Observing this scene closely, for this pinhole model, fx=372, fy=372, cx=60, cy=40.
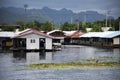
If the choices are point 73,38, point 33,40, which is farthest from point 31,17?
point 33,40

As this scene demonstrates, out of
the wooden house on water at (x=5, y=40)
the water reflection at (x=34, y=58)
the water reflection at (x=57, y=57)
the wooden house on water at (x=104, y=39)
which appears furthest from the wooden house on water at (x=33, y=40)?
the wooden house on water at (x=104, y=39)

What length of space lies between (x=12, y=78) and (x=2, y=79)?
25 centimetres

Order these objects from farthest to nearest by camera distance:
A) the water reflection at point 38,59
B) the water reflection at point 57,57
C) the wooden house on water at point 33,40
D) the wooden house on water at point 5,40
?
1. the wooden house on water at point 5,40
2. the wooden house on water at point 33,40
3. the water reflection at point 57,57
4. the water reflection at point 38,59

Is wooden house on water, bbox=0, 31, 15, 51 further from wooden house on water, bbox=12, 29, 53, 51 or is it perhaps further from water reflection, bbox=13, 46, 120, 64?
water reflection, bbox=13, 46, 120, 64

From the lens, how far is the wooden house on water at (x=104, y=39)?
21.2 meters

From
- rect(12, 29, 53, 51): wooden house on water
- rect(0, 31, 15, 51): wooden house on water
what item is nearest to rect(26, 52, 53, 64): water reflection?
rect(12, 29, 53, 51): wooden house on water

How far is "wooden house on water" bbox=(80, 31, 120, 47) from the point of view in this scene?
21.2m

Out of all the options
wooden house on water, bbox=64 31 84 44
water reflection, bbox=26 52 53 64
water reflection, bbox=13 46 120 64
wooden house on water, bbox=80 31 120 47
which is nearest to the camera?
water reflection, bbox=26 52 53 64

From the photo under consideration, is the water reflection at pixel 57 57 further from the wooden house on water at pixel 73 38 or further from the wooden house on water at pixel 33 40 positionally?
the wooden house on water at pixel 73 38

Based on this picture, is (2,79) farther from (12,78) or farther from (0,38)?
(0,38)

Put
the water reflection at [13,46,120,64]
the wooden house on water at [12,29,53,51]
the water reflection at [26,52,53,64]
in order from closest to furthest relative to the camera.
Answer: the water reflection at [26,52,53,64]
the water reflection at [13,46,120,64]
the wooden house on water at [12,29,53,51]

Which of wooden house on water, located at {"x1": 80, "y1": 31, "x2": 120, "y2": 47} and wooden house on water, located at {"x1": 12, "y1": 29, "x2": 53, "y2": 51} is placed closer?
wooden house on water, located at {"x1": 12, "y1": 29, "x2": 53, "y2": 51}

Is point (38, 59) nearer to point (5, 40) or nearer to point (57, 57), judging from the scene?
point (57, 57)

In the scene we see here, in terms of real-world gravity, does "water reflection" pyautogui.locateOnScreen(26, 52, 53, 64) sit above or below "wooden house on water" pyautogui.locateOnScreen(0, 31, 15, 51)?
below
